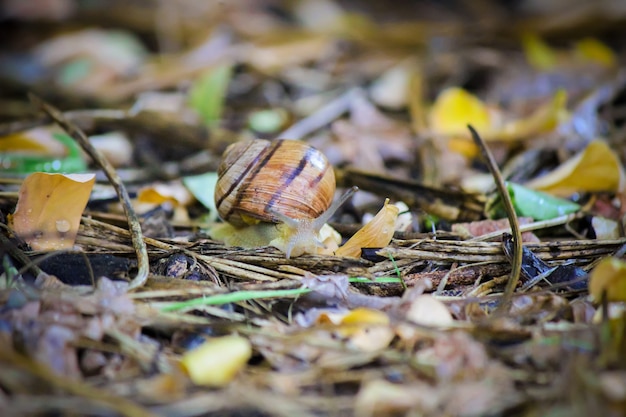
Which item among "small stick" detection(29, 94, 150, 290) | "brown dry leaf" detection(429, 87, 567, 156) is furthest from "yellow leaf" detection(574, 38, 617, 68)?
"small stick" detection(29, 94, 150, 290)

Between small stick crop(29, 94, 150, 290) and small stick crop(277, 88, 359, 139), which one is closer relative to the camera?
small stick crop(29, 94, 150, 290)

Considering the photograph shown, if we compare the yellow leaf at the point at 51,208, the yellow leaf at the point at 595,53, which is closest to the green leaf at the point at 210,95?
the yellow leaf at the point at 51,208

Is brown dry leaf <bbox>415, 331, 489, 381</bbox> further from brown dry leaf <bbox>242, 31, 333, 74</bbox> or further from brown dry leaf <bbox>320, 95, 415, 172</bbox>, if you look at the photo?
brown dry leaf <bbox>242, 31, 333, 74</bbox>

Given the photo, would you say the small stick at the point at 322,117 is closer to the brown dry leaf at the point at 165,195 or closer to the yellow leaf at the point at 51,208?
the brown dry leaf at the point at 165,195

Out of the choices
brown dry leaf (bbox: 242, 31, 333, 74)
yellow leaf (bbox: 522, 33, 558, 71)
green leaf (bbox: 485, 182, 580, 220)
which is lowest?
green leaf (bbox: 485, 182, 580, 220)

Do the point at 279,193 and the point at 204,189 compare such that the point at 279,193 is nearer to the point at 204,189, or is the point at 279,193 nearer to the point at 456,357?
the point at 204,189

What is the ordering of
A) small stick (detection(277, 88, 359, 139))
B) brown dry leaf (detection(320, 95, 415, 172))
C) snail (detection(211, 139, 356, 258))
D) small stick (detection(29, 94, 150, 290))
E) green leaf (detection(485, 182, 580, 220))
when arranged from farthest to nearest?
1. small stick (detection(277, 88, 359, 139))
2. brown dry leaf (detection(320, 95, 415, 172))
3. green leaf (detection(485, 182, 580, 220))
4. snail (detection(211, 139, 356, 258))
5. small stick (detection(29, 94, 150, 290))
